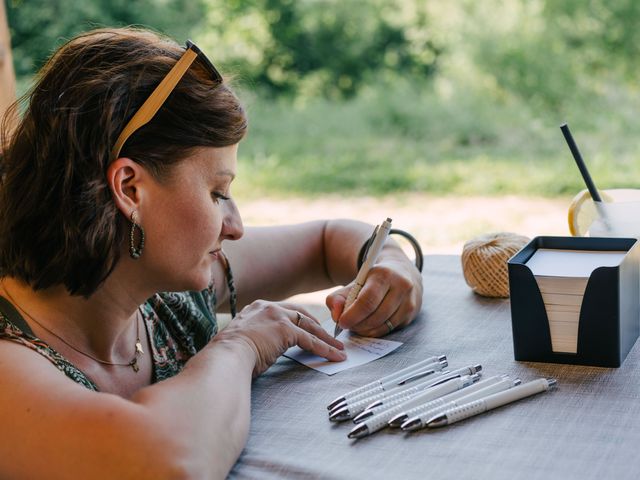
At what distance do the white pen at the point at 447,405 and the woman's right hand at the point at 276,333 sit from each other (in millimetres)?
257

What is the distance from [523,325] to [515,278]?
70 mm

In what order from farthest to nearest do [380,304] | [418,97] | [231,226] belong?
[418,97] → [380,304] → [231,226]

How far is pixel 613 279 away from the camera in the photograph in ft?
3.80

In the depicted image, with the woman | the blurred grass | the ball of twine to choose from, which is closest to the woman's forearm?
the woman

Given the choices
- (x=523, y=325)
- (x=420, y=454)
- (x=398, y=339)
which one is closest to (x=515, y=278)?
(x=523, y=325)

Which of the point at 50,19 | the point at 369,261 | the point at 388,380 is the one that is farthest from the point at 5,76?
the point at 50,19

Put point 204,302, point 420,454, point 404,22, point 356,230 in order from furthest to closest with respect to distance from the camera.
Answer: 1. point 404,22
2. point 356,230
3. point 204,302
4. point 420,454

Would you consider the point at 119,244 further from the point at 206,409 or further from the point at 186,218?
the point at 206,409

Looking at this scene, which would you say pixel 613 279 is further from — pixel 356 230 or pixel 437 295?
pixel 356 230

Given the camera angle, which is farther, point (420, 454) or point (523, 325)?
point (523, 325)

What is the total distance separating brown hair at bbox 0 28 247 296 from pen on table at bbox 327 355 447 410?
354 millimetres

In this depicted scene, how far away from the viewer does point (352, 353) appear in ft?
4.35

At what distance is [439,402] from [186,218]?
41cm

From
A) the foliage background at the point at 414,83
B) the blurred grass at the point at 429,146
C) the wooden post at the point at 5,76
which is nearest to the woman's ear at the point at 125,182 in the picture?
the wooden post at the point at 5,76
